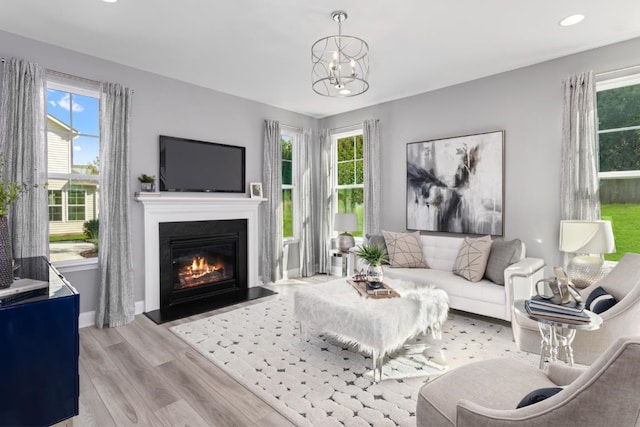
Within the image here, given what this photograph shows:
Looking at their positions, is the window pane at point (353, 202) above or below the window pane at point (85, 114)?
below

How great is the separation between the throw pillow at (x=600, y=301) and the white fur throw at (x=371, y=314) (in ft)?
3.23

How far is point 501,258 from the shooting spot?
3361mm

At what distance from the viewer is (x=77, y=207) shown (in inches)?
133

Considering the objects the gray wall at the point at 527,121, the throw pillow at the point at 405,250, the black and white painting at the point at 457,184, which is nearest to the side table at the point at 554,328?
the gray wall at the point at 527,121

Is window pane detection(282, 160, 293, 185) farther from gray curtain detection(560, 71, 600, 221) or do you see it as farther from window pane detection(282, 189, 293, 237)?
gray curtain detection(560, 71, 600, 221)

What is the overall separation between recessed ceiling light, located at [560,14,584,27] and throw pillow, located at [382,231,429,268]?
2529 mm

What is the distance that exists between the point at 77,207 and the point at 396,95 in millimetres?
4103

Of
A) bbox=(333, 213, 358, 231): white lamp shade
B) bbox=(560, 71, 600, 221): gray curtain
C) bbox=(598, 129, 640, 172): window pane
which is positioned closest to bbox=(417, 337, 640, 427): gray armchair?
bbox=(560, 71, 600, 221): gray curtain

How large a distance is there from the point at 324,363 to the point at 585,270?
8.21ft

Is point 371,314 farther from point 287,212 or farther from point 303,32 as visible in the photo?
point 287,212

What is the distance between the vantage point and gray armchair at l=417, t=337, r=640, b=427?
2.95ft

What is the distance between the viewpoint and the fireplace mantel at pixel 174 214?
3.76 meters

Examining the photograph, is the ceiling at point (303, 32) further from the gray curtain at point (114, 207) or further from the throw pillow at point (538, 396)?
the throw pillow at point (538, 396)

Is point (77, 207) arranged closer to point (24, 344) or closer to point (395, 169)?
point (24, 344)
